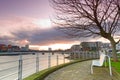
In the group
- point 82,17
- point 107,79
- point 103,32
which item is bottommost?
point 107,79

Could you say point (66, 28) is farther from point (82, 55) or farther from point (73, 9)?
point (82, 55)

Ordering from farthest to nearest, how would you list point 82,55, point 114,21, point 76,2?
point 82,55, point 114,21, point 76,2

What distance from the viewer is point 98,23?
21328 millimetres

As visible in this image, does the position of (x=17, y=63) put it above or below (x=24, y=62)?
above

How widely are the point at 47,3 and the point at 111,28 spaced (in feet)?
22.7

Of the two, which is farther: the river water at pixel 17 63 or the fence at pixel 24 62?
the fence at pixel 24 62

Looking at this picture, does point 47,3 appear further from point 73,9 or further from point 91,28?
point 91,28

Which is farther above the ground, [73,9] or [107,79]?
[73,9]

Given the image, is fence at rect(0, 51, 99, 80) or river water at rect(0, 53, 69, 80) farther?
fence at rect(0, 51, 99, 80)

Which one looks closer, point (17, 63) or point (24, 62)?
point (17, 63)

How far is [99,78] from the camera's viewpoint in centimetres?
1049

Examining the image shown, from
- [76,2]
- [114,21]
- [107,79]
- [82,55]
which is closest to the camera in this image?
[107,79]

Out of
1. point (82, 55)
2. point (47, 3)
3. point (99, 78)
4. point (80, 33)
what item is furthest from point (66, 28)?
point (82, 55)

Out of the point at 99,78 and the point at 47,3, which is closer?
the point at 99,78
